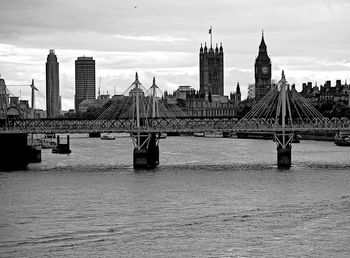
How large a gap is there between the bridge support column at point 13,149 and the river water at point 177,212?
47.9 ft

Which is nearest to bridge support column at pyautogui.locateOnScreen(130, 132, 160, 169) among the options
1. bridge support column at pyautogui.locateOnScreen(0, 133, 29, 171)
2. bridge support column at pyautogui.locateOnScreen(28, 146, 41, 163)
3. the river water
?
the river water

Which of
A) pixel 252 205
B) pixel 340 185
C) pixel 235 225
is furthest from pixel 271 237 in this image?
pixel 340 185

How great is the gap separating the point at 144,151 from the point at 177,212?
1304 inches

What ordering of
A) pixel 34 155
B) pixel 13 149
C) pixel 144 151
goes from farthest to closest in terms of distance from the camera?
pixel 13 149 → pixel 34 155 → pixel 144 151

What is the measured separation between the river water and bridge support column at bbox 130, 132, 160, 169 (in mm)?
1267

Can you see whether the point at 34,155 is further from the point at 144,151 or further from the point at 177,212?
the point at 177,212

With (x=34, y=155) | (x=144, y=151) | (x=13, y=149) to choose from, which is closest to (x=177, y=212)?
(x=144, y=151)

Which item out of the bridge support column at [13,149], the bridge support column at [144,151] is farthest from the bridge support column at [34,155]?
the bridge support column at [144,151]

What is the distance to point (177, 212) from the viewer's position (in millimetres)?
52969

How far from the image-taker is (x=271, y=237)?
45406 millimetres

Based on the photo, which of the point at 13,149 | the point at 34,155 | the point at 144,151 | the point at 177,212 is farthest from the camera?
the point at 13,149

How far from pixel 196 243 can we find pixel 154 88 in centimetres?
5264

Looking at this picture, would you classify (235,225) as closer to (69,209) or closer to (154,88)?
(69,209)

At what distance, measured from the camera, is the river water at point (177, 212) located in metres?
43.2
